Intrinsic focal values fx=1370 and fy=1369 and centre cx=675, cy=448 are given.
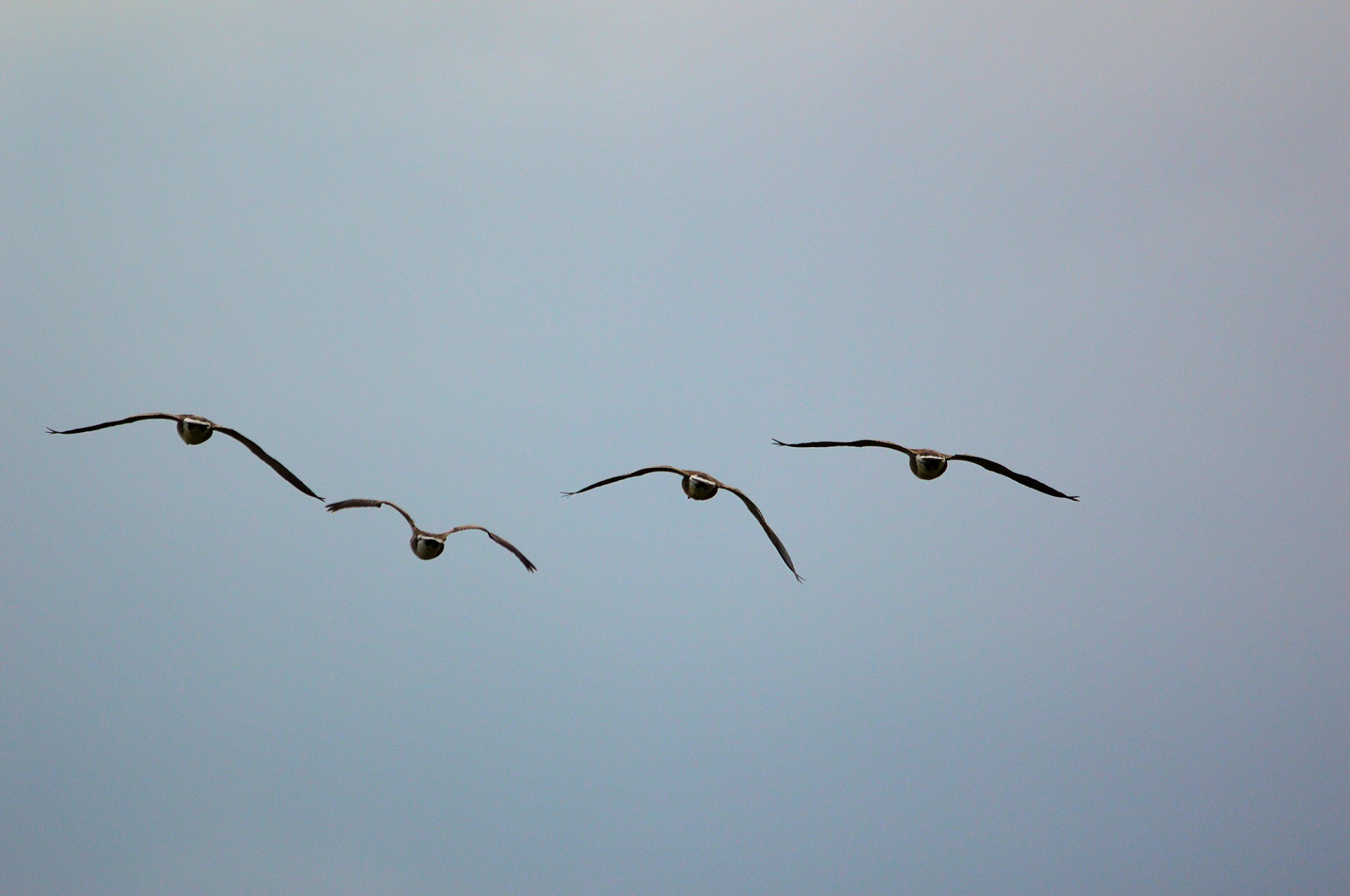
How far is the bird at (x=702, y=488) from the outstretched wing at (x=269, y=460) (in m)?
5.30

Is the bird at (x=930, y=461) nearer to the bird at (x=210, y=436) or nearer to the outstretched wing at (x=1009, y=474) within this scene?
the outstretched wing at (x=1009, y=474)

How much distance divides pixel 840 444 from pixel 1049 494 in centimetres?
355

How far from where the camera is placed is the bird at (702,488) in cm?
2258

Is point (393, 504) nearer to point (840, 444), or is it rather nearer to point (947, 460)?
point (840, 444)

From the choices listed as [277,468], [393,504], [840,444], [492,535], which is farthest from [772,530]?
[277,468]

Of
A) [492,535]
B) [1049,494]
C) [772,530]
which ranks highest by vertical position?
[1049,494]

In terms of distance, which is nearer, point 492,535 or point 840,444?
point 840,444

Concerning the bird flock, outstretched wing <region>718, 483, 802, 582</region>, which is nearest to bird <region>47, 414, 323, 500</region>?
the bird flock

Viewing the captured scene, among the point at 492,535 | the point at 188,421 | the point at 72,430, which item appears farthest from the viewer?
the point at 492,535

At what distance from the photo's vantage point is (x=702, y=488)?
Answer: 24.3 metres

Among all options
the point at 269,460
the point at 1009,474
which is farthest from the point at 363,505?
the point at 1009,474

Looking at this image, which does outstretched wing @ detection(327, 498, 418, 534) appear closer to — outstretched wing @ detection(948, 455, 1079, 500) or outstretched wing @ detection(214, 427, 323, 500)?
outstretched wing @ detection(214, 427, 323, 500)

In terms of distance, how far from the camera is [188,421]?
23531 mm

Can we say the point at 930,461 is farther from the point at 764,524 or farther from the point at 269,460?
the point at 269,460
